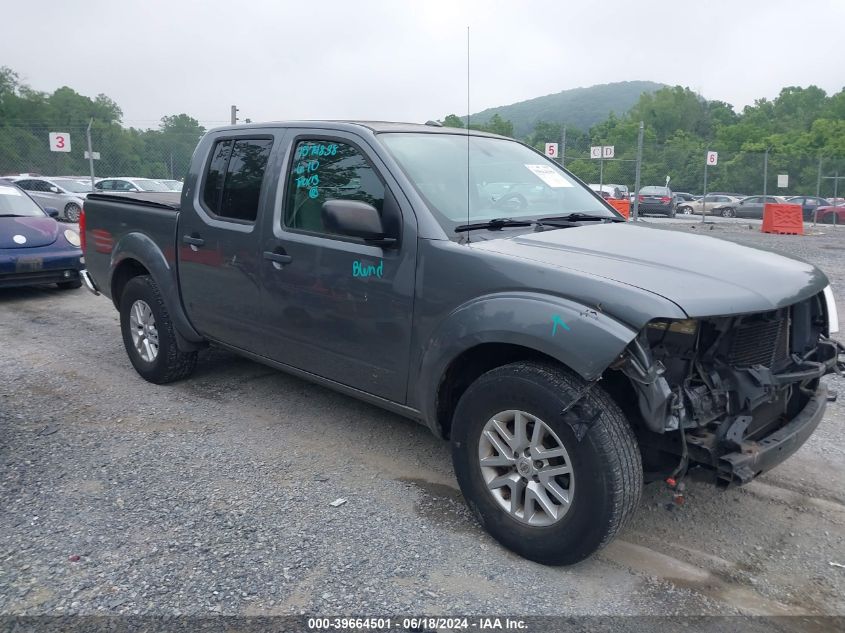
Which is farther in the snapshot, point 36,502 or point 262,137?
point 262,137

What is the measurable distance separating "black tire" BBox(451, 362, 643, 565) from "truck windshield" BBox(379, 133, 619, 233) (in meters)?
0.88

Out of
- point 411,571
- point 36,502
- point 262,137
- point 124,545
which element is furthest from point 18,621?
point 262,137

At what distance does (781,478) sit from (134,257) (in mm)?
4529

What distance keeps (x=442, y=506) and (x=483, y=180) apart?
69.6 inches

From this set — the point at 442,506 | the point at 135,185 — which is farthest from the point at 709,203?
the point at 442,506

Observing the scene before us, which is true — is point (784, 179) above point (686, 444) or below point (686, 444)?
above

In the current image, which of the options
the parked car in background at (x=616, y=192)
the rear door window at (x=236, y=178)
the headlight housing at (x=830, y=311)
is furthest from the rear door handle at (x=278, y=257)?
the parked car in background at (x=616, y=192)

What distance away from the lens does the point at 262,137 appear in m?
4.52

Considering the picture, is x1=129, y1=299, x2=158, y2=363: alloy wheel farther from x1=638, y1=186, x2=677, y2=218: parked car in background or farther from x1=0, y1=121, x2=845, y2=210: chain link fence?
x1=638, y1=186, x2=677, y2=218: parked car in background

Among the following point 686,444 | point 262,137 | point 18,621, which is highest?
point 262,137

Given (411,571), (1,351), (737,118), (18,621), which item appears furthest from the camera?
(737,118)

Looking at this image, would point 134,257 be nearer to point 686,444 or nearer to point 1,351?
point 1,351

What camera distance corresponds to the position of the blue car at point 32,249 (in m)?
8.52

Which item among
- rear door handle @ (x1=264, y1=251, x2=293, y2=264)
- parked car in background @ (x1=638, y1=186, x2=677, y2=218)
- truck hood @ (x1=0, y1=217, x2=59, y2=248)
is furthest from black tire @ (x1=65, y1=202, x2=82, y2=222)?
parked car in background @ (x1=638, y1=186, x2=677, y2=218)
